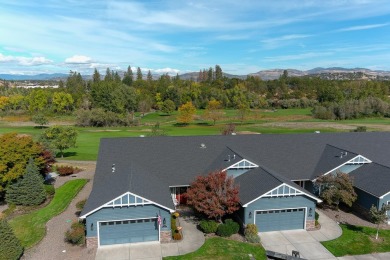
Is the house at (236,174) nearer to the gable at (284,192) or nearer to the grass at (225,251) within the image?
the gable at (284,192)

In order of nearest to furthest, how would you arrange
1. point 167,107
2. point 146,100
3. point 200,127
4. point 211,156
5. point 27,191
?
point 27,191 → point 211,156 → point 200,127 → point 167,107 → point 146,100

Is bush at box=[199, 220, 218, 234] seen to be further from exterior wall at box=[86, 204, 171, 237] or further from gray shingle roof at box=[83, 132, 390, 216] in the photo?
gray shingle roof at box=[83, 132, 390, 216]

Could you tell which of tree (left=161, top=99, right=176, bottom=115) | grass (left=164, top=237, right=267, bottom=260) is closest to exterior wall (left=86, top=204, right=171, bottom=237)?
grass (left=164, top=237, right=267, bottom=260)

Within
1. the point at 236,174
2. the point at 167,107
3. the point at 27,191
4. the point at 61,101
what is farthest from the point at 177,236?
the point at 61,101

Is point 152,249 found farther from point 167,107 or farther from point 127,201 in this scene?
point 167,107

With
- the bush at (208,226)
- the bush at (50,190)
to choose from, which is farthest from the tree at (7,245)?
the bush at (50,190)

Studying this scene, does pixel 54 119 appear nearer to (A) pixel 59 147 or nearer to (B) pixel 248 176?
(A) pixel 59 147
